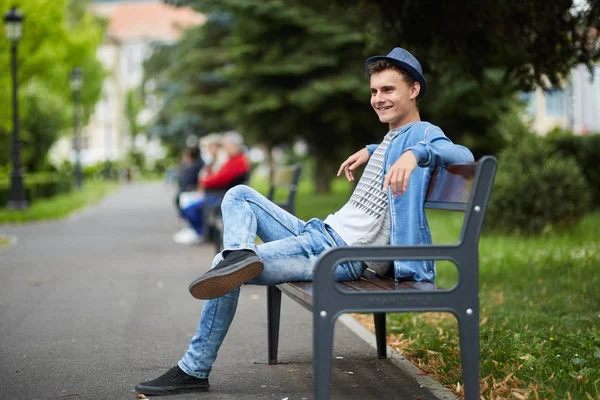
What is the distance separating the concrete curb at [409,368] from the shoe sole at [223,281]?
3.82ft

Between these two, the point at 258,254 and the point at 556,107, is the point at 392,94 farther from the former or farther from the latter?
the point at 556,107

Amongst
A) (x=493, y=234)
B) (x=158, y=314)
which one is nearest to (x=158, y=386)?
(x=158, y=314)

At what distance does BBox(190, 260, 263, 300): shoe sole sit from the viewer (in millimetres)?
4172

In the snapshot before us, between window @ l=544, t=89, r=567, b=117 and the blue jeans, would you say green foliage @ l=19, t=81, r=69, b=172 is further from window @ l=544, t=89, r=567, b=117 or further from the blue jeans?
window @ l=544, t=89, r=567, b=117

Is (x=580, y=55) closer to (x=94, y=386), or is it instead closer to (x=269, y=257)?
(x=269, y=257)

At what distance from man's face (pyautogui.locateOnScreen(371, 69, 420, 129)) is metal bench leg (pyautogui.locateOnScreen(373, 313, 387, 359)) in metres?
1.27

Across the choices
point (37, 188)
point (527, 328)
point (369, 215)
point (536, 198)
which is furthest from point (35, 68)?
point (369, 215)

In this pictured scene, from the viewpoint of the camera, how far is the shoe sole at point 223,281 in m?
4.17

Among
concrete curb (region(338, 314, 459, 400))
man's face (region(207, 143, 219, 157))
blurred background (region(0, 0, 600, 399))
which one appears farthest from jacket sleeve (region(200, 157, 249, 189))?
concrete curb (region(338, 314, 459, 400))

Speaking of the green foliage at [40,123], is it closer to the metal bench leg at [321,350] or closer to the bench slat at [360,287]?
the bench slat at [360,287]

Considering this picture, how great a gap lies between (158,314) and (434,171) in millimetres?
3590

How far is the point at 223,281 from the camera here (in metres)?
4.21

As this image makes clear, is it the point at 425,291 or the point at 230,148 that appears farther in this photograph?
the point at 230,148

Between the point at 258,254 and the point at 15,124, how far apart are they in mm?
18859
